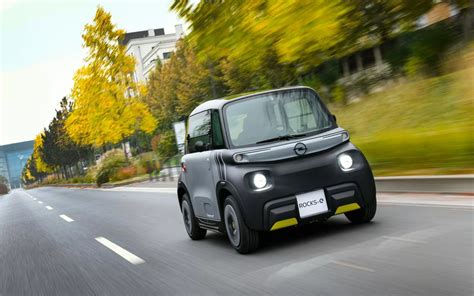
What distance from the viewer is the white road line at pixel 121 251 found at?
7.37 metres

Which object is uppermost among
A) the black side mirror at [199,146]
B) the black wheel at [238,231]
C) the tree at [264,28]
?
the tree at [264,28]

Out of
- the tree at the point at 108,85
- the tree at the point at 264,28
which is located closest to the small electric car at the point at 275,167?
the tree at the point at 264,28

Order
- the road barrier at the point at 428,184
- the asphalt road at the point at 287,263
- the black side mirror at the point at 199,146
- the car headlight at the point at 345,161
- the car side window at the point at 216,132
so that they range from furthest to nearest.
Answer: the road barrier at the point at 428,184, the black side mirror at the point at 199,146, the car side window at the point at 216,132, the car headlight at the point at 345,161, the asphalt road at the point at 287,263

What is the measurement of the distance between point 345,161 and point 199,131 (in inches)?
83.0

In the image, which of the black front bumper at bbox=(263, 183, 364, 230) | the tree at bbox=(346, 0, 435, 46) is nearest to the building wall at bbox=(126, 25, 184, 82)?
the tree at bbox=(346, 0, 435, 46)

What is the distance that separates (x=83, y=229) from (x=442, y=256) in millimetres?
9160

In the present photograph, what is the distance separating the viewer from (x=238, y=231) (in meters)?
6.30

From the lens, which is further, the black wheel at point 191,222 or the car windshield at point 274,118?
the black wheel at point 191,222

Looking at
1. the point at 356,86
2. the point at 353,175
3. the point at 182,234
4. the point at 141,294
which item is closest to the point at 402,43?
the point at 356,86

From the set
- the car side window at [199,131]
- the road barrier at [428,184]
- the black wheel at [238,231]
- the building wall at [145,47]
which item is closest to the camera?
the black wheel at [238,231]

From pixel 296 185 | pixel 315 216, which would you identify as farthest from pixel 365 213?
pixel 296 185

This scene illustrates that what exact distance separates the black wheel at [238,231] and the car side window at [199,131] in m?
0.89

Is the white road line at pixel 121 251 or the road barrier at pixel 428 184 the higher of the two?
the road barrier at pixel 428 184

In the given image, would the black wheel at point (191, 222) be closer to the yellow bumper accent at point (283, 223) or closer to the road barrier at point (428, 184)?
the yellow bumper accent at point (283, 223)
